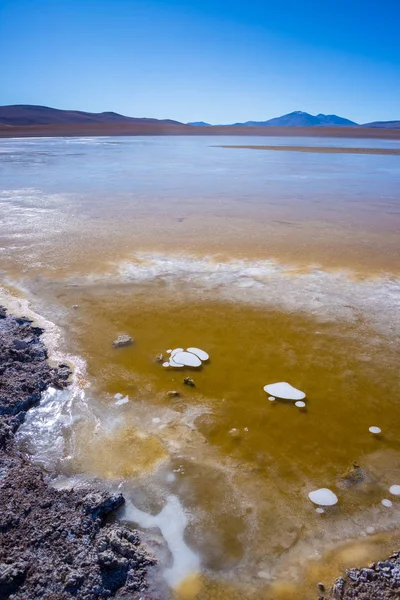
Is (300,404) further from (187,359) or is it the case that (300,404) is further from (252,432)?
(187,359)

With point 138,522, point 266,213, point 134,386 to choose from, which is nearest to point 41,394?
point 134,386

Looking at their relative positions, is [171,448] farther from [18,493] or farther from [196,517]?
[18,493]

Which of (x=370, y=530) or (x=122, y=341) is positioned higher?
(x=122, y=341)

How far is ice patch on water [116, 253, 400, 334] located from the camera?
5.35 m

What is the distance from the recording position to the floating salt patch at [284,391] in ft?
12.5

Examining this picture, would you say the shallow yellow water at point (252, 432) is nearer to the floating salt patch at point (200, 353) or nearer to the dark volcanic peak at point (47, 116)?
the floating salt patch at point (200, 353)

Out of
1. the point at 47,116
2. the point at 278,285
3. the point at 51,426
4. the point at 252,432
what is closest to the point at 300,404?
the point at 252,432

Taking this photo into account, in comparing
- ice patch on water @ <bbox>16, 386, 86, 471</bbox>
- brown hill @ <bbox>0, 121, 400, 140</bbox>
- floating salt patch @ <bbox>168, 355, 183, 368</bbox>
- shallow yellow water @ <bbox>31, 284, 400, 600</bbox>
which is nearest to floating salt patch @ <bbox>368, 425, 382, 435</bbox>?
shallow yellow water @ <bbox>31, 284, 400, 600</bbox>

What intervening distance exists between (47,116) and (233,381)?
334 ft

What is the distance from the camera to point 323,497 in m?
2.85

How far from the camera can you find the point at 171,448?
10.6 feet

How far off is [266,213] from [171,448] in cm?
826

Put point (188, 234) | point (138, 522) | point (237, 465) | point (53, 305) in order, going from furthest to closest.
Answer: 1. point (188, 234)
2. point (53, 305)
3. point (237, 465)
4. point (138, 522)

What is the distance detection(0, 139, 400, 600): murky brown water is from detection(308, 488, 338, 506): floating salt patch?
0.14ft
